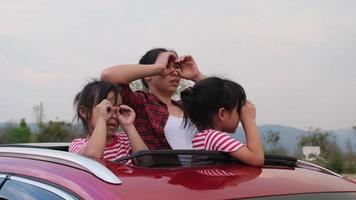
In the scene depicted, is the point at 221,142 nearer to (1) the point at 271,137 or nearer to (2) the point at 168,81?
(2) the point at 168,81

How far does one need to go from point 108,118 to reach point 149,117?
606 mm

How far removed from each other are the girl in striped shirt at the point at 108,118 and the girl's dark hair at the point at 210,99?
1.09 feet

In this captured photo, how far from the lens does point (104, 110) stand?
141 inches

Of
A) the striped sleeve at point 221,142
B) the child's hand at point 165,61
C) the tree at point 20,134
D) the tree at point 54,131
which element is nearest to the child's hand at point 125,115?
the child's hand at point 165,61

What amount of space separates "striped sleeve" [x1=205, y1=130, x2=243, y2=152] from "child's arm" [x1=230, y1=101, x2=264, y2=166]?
0.03 meters

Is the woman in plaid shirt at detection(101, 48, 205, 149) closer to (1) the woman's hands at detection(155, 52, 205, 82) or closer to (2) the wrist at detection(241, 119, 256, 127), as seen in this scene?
Answer: (1) the woman's hands at detection(155, 52, 205, 82)

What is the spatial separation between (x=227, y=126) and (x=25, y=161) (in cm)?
107

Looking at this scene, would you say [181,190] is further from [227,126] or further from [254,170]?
[227,126]

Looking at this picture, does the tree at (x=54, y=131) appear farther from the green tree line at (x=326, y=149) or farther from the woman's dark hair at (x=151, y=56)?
the woman's dark hair at (x=151, y=56)

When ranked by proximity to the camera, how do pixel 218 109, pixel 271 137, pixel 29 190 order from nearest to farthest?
pixel 29 190
pixel 218 109
pixel 271 137

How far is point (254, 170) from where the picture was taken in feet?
9.96

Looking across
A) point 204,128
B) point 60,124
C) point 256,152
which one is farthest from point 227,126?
point 60,124

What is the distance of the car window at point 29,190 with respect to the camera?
259cm

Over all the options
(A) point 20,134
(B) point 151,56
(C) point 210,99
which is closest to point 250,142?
(C) point 210,99
